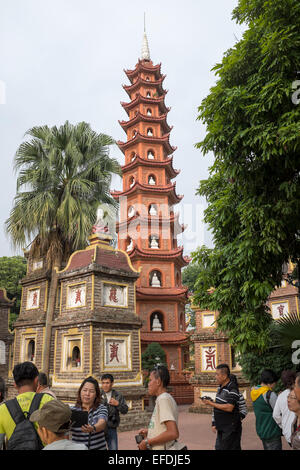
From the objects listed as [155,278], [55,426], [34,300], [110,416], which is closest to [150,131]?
[155,278]

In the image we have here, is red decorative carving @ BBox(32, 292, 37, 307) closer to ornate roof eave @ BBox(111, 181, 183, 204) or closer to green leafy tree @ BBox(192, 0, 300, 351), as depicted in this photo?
green leafy tree @ BBox(192, 0, 300, 351)

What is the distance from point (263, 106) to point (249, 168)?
1.09 meters

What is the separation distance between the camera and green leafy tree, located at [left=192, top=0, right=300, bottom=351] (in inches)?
217

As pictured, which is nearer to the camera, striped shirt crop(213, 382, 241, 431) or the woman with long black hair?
the woman with long black hair

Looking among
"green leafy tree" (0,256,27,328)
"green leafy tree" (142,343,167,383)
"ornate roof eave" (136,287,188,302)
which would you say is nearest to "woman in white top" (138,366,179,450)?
"green leafy tree" (142,343,167,383)

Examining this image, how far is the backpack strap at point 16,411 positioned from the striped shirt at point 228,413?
2617 mm

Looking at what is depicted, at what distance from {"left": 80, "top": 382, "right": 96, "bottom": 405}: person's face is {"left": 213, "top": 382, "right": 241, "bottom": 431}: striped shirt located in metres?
1.71

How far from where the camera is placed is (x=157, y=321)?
20328 millimetres

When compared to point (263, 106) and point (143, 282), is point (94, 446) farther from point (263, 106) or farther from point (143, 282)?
point (143, 282)

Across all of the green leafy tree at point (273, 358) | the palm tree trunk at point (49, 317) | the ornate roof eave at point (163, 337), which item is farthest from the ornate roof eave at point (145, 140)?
the green leafy tree at point (273, 358)

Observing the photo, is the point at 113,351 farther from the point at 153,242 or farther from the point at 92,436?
the point at 153,242

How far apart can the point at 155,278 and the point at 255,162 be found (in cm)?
1548

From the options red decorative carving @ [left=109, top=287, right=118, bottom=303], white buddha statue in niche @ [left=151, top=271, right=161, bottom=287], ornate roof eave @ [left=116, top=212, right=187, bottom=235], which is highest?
ornate roof eave @ [left=116, top=212, right=187, bottom=235]

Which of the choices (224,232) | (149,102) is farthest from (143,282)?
(224,232)
